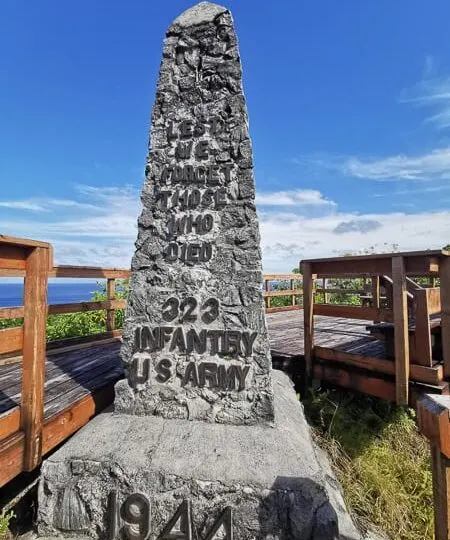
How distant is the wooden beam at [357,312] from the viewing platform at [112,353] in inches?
0.5

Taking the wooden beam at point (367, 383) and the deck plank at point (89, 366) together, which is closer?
the deck plank at point (89, 366)

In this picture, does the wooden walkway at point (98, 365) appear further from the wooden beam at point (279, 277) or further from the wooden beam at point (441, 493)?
the wooden beam at point (279, 277)

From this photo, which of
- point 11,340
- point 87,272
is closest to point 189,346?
point 11,340

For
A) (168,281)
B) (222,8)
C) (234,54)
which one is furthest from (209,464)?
(222,8)

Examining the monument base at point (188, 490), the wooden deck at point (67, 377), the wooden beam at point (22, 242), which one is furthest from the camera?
the wooden deck at point (67, 377)

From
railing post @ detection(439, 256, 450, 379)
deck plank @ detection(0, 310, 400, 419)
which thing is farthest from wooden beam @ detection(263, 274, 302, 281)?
railing post @ detection(439, 256, 450, 379)

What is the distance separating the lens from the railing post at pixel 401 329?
3.70 metres

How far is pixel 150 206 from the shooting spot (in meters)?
3.56

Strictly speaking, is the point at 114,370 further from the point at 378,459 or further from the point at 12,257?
the point at 378,459

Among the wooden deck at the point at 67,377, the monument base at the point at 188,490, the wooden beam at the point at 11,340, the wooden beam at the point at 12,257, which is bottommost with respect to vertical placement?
the monument base at the point at 188,490

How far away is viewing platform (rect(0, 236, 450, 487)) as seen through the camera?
2518mm

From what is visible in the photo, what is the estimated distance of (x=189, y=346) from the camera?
3.37 metres

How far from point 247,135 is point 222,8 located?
53.6 inches

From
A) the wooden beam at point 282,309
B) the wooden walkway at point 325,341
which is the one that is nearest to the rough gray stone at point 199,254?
the wooden walkway at point 325,341
